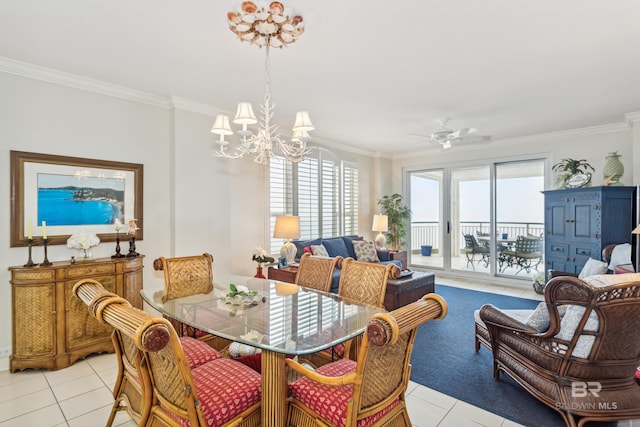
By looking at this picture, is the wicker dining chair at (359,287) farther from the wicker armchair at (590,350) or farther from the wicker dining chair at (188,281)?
the wicker armchair at (590,350)

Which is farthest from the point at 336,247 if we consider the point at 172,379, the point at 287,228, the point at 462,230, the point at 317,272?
the point at 172,379

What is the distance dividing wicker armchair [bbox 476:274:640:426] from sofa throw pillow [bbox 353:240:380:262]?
3.53m

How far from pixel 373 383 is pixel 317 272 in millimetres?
1560

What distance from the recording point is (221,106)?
412cm

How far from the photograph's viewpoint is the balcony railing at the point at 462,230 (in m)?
6.01

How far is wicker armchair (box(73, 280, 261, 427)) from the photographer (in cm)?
118

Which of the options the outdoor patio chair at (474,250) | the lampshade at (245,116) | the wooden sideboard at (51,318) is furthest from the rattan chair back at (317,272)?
the outdoor patio chair at (474,250)

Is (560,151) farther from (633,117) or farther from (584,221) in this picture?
(584,221)

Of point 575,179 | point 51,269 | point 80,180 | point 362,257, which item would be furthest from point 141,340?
point 575,179

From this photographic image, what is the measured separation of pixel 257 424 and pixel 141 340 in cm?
83

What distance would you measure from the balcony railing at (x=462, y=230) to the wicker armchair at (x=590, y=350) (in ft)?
14.8

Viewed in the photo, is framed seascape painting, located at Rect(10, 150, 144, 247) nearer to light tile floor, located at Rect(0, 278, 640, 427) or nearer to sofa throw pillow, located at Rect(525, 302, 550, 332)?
light tile floor, located at Rect(0, 278, 640, 427)

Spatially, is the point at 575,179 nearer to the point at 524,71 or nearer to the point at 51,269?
the point at 524,71

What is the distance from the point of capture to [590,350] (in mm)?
1896
